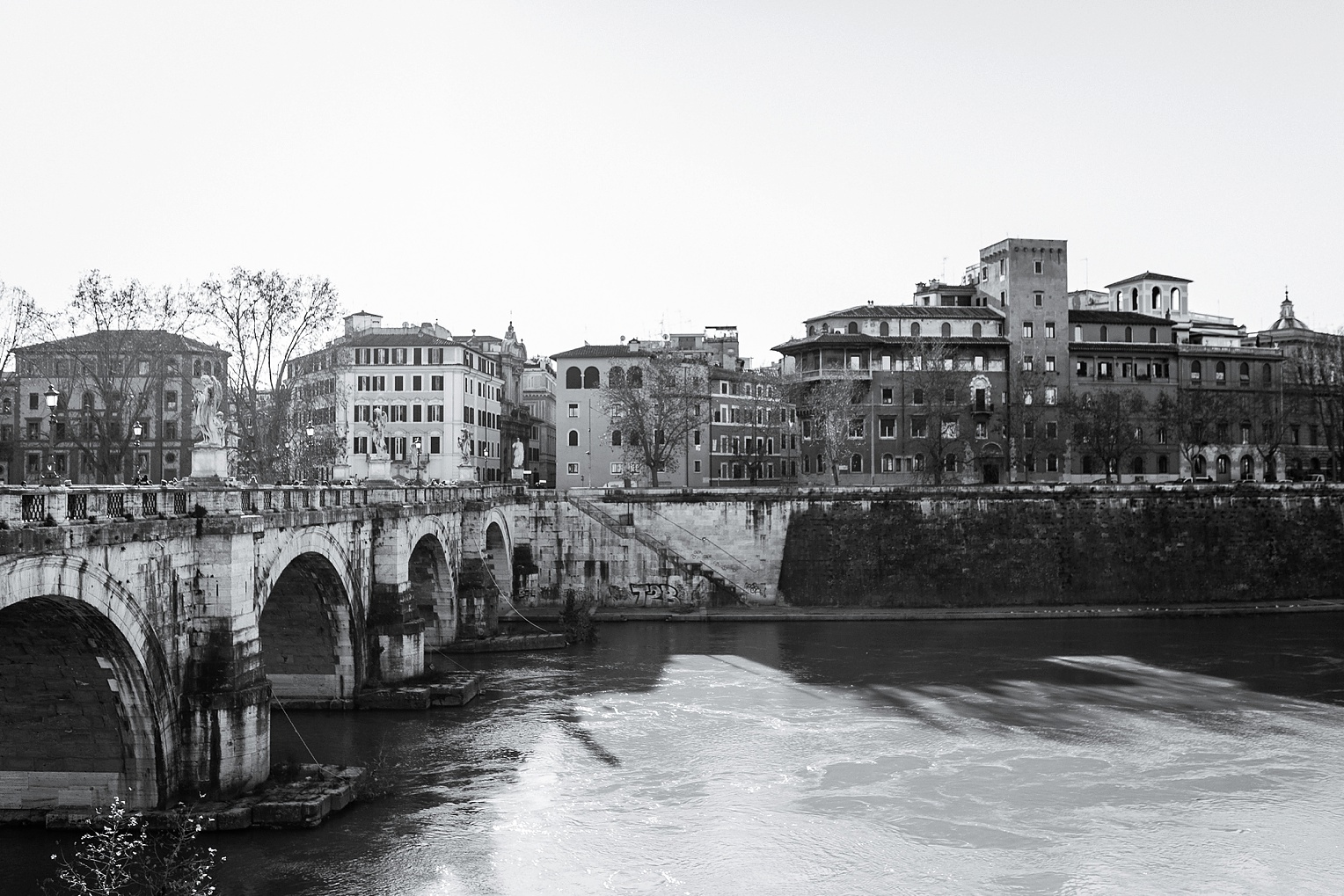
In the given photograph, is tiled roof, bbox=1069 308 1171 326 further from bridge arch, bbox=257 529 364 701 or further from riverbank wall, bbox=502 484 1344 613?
bridge arch, bbox=257 529 364 701

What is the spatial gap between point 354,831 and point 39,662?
6.05 m

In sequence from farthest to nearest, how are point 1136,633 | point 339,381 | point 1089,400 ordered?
point 1089,400 → point 339,381 → point 1136,633

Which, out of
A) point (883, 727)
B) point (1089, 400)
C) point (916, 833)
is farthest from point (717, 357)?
point (916, 833)

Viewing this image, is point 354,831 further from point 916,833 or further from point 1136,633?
point 1136,633

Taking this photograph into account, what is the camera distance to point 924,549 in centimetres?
5181

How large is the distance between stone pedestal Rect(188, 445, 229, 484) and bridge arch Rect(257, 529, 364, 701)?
5.16 m

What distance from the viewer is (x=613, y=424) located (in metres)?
67.6

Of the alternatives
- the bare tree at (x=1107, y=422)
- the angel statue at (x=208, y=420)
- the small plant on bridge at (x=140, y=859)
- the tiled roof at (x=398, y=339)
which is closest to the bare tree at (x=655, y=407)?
the tiled roof at (x=398, y=339)

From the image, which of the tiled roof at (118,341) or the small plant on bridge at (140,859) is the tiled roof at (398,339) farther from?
the small plant on bridge at (140,859)

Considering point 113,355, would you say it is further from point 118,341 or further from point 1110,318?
point 1110,318

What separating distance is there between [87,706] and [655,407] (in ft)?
148

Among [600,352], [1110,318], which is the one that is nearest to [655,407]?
[600,352]

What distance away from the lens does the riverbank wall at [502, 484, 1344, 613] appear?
167 ft

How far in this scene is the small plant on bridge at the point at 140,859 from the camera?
51.2 feet
